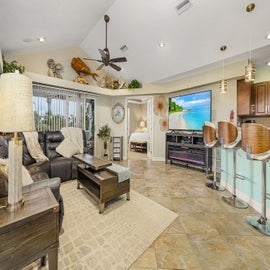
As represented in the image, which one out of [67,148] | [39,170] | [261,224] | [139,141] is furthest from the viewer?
[139,141]

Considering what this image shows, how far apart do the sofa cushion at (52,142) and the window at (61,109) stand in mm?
899

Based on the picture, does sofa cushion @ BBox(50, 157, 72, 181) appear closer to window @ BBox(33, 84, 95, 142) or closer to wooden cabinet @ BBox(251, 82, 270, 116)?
window @ BBox(33, 84, 95, 142)

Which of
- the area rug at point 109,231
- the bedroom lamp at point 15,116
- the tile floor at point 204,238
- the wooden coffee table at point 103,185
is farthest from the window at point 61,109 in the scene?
the bedroom lamp at point 15,116

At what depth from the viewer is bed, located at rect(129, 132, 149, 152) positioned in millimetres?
7045

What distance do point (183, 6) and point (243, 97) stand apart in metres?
2.50

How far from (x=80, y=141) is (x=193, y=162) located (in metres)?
3.17

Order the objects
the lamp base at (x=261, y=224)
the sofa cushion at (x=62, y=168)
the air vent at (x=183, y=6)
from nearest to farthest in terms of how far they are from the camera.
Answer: the lamp base at (x=261, y=224) → the air vent at (x=183, y=6) → the sofa cushion at (x=62, y=168)

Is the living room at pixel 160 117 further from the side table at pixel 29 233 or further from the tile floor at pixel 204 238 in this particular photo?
the side table at pixel 29 233

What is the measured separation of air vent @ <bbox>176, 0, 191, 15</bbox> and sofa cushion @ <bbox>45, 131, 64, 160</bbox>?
3.73 meters

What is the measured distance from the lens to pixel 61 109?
15.9ft

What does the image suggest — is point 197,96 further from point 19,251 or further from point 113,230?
point 19,251

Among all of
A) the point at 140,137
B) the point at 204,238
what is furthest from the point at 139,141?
the point at 204,238

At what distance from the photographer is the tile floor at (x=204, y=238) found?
1.42 meters

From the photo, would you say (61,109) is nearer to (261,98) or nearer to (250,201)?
(250,201)
